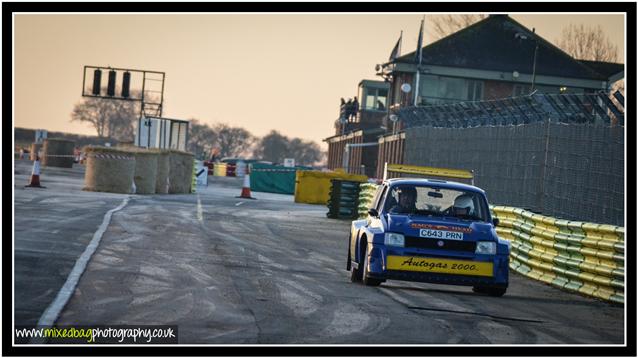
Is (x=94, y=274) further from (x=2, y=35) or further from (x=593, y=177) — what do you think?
(x=593, y=177)

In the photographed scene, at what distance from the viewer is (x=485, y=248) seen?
13.7m

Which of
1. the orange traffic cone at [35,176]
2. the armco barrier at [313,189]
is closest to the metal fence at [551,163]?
the orange traffic cone at [35,176]

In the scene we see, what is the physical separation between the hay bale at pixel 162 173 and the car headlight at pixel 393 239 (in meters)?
23.9

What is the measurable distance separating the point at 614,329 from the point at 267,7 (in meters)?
4.76

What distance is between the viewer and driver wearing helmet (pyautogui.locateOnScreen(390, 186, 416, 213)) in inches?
566

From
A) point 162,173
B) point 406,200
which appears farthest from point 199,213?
point 406,200

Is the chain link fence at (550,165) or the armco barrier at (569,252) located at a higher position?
the chain link fence at (550,165)

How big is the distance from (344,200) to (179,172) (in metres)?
9.22

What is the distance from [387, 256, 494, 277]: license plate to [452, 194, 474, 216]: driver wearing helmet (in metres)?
0.96

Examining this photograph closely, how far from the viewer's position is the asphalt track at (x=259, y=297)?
9.74m

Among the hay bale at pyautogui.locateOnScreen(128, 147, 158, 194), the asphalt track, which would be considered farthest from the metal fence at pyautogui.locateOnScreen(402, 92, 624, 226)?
the hay bale at pyautogui.locateOnScreen(128, 147, 158, 194)

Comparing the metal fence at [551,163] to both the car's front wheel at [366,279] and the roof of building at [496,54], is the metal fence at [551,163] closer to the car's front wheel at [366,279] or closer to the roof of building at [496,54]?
the car's front wheel at [366,279]

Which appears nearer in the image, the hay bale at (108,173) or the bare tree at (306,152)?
the hay bale at (108,173)

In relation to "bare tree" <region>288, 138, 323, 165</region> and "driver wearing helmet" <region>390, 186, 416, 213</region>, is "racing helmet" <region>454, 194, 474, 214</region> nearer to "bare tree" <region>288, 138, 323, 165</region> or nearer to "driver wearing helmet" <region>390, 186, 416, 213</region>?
"driver wearing helmet" <region>390, 186, 416, 213</region>
